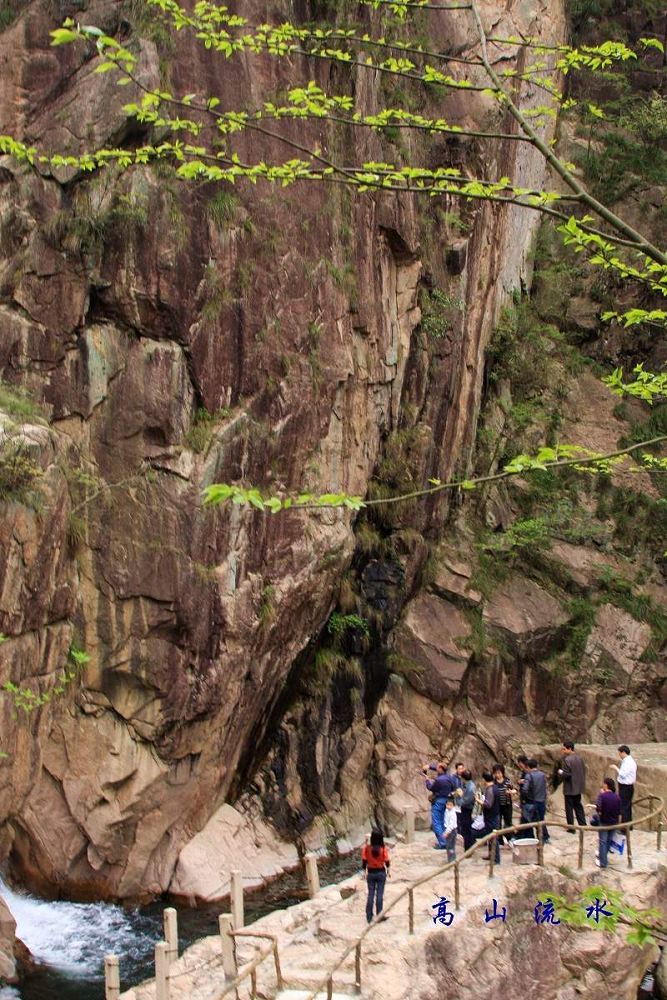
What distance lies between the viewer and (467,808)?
1490 cm

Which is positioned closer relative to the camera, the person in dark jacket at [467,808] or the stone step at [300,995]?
the stone step at [300,995]

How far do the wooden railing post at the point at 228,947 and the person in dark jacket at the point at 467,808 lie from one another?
4492 mm

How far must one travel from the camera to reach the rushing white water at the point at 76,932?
14633mm

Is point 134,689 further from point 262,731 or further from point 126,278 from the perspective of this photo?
point 126,278

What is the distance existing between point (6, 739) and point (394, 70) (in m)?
12.4

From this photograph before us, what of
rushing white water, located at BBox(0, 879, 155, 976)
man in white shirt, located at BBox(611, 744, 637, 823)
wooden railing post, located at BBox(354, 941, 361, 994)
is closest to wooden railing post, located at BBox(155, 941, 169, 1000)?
wooden railing post, located at BBox(354, 941, 361, 994)

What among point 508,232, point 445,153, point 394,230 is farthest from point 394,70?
point 508,232

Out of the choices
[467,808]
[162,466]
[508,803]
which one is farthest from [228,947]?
[162,466]

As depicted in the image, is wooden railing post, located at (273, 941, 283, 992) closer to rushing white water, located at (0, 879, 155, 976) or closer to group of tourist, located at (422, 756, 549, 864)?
rushing white water, located at (0, 879, 155, 976)

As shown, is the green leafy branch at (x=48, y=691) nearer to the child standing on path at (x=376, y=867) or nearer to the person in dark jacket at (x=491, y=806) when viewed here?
the child standing on path at (x=376, y=867)

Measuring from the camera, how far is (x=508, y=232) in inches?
1103

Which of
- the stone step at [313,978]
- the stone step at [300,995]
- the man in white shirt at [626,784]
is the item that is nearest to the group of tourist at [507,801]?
the man in white shirt at [626,784]

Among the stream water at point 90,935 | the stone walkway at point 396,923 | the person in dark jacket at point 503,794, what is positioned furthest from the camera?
the person in dark jacket at point 503,794

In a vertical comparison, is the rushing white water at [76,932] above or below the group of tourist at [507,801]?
below
